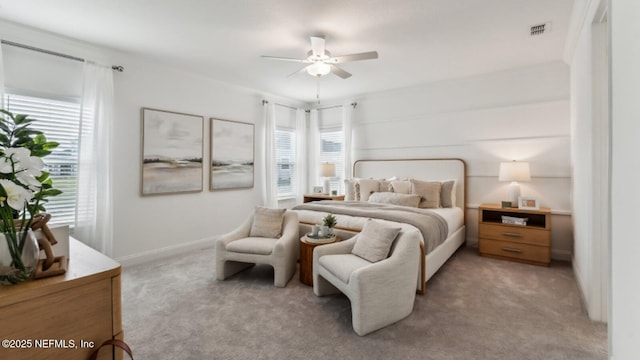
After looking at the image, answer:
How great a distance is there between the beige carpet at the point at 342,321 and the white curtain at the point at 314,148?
3257 millimetres

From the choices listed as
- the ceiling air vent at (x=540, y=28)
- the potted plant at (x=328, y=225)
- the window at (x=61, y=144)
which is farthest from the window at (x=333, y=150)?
the window at (x=61, y=144)

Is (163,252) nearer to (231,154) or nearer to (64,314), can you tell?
(231,154)

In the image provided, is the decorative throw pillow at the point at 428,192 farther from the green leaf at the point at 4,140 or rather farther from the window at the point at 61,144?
the window at the point at 61,144

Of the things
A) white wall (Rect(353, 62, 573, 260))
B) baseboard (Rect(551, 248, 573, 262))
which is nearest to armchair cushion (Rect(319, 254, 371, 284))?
white wall (Rect(353, 62, 573, 260))

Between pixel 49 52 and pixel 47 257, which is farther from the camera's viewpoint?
pixel 49 52

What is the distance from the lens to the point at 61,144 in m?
3.22

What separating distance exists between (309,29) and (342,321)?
9.25 ft

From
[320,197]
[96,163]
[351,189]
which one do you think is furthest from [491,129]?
[96,163]

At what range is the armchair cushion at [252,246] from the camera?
310 cm

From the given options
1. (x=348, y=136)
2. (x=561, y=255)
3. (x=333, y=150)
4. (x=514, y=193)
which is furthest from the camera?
(x=333, y=150)

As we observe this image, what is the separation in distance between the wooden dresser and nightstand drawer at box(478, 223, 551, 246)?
4.27 metres

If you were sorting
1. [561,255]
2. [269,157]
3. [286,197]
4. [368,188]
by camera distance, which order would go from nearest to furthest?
[561,255] → [368,188] → [269,157] → [286,197]

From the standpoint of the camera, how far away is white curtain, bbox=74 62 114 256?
3.32 meters

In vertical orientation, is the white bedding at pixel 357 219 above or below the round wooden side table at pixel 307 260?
above
